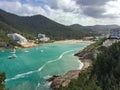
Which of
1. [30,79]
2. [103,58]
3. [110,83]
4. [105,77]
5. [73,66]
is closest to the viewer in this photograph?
[110,83]

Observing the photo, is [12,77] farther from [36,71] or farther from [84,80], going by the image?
[84,80]

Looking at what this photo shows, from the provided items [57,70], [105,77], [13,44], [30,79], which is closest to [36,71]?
[57,70]

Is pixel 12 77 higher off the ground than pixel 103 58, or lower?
lower

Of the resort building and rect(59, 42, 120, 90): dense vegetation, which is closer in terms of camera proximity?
rect(59, 42, 120, 90): dense vegetation

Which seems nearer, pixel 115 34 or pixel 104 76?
pixel 104 76

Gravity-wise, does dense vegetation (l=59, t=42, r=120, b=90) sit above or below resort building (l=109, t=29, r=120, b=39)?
below

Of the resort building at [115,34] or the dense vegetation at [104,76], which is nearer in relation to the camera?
the dense vegetation at [104,76]

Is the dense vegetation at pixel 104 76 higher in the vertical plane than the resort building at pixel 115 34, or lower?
lower

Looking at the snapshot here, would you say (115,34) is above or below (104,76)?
above
